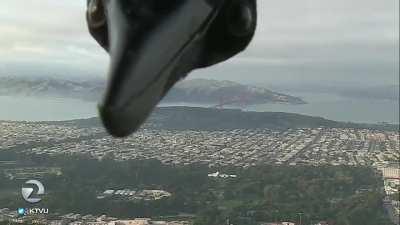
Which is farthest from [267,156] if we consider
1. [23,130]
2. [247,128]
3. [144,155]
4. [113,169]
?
[23,130]

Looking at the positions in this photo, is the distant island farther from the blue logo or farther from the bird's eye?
the bird's eye

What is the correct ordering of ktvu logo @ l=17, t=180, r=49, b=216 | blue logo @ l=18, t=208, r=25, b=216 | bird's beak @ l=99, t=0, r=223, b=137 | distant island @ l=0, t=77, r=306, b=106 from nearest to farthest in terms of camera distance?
1. bird's beak @ l=99, t=0, r=223, b=137
2. distant island @ l=0, t=77, r=306, b=106
3. blue logo @ l=18, t=208, r=25, b=216
4. ktvu logo @ l=17, t=180, r=49, b=216

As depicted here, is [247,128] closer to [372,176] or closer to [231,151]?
[231,151]

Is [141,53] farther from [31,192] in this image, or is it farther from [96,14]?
[31,192]

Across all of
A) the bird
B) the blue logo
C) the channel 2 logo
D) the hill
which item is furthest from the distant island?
the bird

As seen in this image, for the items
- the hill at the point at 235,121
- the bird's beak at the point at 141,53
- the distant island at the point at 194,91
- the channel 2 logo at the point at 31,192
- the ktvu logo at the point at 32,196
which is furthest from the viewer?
the hill at the point at 235,121

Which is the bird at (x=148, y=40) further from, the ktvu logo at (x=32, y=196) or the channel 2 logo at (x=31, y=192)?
the channel 2 logo at (x=31, y=192)

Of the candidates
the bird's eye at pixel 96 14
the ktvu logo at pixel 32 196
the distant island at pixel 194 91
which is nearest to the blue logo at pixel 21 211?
the ktvu logo at pixel 32 196
